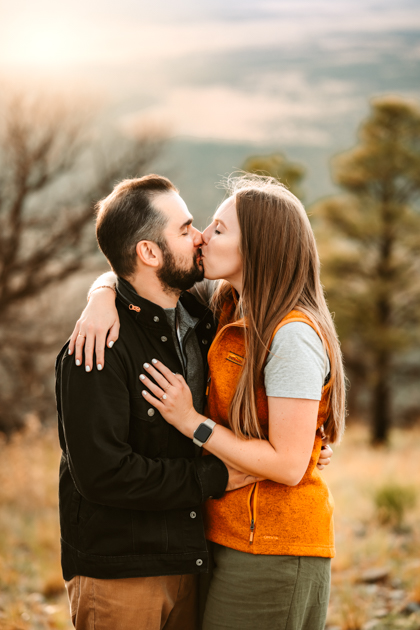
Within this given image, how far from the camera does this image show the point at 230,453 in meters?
1.96

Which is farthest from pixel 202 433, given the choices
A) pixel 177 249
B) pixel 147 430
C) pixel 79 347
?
pixel 177 249

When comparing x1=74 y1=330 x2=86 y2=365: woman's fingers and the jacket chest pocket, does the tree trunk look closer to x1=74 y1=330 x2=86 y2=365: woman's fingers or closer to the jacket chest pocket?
the jacket chest pocket

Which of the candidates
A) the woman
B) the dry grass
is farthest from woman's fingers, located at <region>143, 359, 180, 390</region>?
the dry grass

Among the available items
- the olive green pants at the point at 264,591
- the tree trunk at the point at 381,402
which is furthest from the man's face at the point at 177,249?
the tree trunk at the point at 381,402

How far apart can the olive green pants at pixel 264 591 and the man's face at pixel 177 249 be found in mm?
1127

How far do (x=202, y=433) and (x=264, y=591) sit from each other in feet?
2.09

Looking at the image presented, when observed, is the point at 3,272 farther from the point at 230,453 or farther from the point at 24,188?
the point at 230,453

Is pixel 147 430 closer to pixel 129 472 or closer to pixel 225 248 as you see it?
pixel 129 472

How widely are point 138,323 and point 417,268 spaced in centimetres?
1455

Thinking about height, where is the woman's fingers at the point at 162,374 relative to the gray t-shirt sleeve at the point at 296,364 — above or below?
below

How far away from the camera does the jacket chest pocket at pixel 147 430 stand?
2.04 meters

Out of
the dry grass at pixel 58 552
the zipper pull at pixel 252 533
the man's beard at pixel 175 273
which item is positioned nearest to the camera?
the zipper pull at pixel 252 533

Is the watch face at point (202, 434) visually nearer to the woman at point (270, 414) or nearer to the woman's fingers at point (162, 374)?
the woman at point (270, 414)

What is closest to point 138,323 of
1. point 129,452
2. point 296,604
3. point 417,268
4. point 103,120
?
point 129,452
